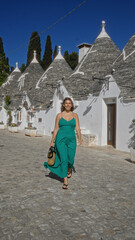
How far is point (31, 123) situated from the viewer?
23328 mm

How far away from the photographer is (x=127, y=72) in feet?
40.5

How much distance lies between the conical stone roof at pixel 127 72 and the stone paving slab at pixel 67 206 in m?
5.96

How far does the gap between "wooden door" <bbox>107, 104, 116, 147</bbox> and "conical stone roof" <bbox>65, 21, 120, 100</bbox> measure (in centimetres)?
288

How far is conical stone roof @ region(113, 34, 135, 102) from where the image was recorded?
11.5m

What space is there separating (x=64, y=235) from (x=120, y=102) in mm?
9416

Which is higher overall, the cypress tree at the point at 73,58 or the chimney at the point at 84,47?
the cypress tree at the point at 73,58

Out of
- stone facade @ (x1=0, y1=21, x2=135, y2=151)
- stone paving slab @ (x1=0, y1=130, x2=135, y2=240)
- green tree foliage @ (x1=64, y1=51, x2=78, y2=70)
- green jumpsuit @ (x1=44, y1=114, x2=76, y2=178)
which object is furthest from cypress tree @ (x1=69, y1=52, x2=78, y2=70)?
green jumpsuit @ (x1=44, y1=114, x2=76, y2=178)

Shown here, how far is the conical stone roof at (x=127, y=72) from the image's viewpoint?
11531 mm

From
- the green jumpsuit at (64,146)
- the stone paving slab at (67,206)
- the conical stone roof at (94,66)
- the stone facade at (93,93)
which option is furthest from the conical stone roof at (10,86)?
the green jumpsuit at (64,146)

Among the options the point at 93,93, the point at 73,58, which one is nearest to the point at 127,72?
the point at 93,93

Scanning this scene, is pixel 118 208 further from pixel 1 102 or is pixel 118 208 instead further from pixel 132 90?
pixel 1 102

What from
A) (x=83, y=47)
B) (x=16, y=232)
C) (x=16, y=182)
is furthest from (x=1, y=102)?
(x=16, y=232)

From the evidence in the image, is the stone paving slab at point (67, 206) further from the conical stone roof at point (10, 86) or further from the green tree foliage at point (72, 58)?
the green tree foliage at point (72, 58)

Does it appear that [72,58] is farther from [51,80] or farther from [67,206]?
[67,206]
